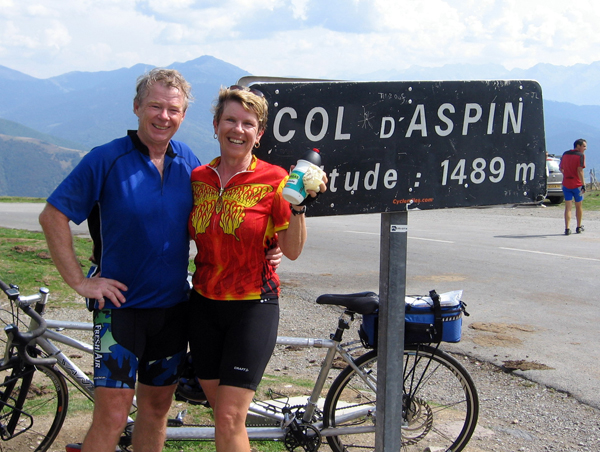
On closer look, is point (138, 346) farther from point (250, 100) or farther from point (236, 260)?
point (250, 100)

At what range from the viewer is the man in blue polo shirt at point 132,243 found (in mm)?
2477

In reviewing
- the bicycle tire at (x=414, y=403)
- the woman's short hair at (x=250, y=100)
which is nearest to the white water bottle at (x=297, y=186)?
the woman's short hair at (x=250, y=100)

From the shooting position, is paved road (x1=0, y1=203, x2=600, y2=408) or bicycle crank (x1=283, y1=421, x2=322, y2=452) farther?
paved road (x1=0, y1=203, x2=600, y2=408)

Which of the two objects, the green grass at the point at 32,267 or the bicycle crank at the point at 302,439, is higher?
the green grass at the point at 32,267

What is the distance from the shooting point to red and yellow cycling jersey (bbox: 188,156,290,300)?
2492 millimetres

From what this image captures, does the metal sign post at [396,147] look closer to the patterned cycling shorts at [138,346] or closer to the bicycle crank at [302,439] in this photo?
the patterned cycling shorts at [138,346]

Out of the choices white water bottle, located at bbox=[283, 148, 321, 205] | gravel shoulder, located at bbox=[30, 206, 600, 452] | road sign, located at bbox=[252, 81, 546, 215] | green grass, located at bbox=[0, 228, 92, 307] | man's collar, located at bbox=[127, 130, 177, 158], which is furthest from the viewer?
green grass, located at bbox=[0, 228, 92, 307]

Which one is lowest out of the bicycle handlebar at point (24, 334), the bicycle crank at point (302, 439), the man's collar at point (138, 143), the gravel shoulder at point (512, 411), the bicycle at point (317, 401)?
the gravel shoulder at point (512, 411)

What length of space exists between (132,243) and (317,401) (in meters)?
1.56

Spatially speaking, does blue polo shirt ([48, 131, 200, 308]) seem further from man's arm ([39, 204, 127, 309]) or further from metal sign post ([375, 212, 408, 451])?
metal sign post ([375, 212, 408, 451])

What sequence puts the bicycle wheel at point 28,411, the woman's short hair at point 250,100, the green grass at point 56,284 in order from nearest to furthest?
the woman's short hair at point 250,100
the bicycle wheel at point 28,411
the green grass at point 56,284

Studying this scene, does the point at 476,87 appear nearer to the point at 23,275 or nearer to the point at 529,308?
the point at 529,308

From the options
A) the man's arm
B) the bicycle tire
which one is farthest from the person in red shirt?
the man's arm

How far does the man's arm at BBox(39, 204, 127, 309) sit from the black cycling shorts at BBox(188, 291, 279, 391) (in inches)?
14.6
